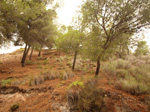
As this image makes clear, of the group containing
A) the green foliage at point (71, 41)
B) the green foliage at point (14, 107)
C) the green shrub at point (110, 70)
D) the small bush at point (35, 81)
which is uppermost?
the green foliage at point (71, 41)

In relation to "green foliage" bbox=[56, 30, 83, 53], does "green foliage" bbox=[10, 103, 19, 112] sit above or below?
below

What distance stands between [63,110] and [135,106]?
9.26ft

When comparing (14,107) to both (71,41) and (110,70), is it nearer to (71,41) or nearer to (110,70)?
(110,70)

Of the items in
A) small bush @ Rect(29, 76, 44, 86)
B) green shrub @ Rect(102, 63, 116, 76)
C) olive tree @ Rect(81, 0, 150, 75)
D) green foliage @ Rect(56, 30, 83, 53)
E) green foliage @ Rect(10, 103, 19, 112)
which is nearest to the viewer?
green foliage @ Rect(10, 103, 19, 112)

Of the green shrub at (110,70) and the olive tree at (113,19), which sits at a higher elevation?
the olive tree at (113,19)

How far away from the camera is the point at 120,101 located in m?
3.14

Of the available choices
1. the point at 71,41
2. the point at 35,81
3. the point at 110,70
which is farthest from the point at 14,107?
the point at 71,41

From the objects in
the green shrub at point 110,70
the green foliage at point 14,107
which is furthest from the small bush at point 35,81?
the green shrub at point 110,70

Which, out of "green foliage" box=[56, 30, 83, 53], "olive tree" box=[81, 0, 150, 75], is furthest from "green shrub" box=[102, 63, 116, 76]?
"green foliage" box=[56, 30, 83, 53]

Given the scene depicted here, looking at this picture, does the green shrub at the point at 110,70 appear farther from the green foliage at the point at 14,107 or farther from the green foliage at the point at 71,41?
the green foliage at the point at 14,107

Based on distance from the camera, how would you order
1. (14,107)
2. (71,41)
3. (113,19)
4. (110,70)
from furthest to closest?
(71,41), (110,70), (113,19), (14,107)

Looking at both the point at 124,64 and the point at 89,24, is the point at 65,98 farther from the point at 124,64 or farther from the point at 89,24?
the point at 124,64

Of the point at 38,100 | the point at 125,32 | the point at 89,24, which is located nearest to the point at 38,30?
the point at 89,24

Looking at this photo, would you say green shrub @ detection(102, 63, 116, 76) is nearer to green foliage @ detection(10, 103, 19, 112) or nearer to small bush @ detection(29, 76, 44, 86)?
small bush @ detection(29, 76, 44, 86)
